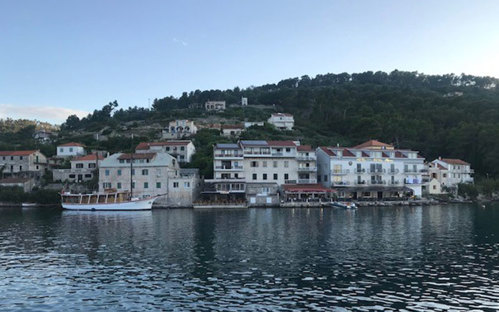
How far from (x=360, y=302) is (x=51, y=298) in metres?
13.8

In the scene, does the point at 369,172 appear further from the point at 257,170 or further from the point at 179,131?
the point at 179,131

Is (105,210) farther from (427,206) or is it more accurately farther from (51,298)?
(427,206)

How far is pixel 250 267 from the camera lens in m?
23.8

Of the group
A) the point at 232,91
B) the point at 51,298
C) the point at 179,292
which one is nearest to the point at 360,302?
the point at 179,292

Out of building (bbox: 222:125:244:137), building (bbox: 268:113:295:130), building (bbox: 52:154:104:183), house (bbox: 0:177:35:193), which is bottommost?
house (bbox: 0:177:35:193)

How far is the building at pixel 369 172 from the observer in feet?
237

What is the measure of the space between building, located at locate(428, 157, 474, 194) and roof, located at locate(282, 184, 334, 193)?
26.3 meters

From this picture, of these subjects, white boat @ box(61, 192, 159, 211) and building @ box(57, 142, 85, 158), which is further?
building @ box(57, 142, 85, 158)

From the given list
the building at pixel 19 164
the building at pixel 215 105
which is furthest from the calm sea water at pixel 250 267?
the building at pixel 215 105

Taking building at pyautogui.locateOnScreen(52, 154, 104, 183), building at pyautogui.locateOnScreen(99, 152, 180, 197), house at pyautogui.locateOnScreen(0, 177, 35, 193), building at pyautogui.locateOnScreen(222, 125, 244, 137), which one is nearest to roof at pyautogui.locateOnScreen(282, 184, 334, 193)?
building at pyautogui.locateOnScreen(99, 152, 180, 197)

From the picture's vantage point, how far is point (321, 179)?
7519 cm

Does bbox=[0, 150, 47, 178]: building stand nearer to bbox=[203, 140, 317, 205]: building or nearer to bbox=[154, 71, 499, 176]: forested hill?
bbox=[203, 140, 317, 205]: building

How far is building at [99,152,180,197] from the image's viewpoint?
67.6 meters

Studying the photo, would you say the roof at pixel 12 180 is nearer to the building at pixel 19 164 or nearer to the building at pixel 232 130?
the building at pixel 19 164
